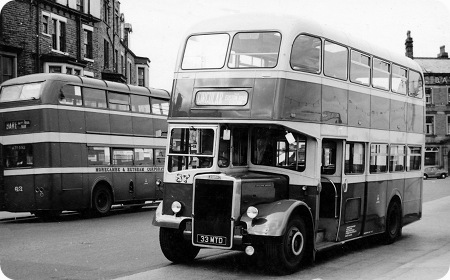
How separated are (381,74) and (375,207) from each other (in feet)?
9.01

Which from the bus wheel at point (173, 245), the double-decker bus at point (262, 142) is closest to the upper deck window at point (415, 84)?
the double-decker bus at point (262, 142)

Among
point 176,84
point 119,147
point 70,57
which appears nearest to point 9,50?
point 70,57

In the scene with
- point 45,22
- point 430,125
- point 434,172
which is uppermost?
point 45,22

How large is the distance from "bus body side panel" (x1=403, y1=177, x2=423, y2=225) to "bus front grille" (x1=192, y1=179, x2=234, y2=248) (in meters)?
6.35

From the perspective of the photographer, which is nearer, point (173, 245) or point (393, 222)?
point (173, 245)

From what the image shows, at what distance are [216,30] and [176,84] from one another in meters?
1.10

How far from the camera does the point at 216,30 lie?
973 cm

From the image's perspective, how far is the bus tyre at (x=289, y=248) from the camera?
28.2 ft

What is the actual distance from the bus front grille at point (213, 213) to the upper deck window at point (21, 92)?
989 cm

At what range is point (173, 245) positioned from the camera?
973 centimetres

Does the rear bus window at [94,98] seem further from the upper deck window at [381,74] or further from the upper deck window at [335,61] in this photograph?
the upper deck window at [335,61]

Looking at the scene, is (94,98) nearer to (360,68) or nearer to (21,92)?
(21,92)

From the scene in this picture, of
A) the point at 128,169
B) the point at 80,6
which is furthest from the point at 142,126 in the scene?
the point at 80,6

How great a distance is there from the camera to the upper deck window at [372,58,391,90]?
476 inches
